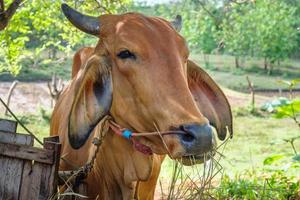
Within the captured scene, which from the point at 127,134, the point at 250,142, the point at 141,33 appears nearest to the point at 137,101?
the point at 127,134

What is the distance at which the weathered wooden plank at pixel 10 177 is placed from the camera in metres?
3.10

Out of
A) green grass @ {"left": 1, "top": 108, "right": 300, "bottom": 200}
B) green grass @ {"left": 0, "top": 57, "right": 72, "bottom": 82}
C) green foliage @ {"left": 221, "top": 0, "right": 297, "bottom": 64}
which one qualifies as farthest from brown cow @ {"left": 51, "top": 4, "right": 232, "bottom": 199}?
green foliage @ {"left": 221, "top": 0, "right": 297, "bottom": 64}

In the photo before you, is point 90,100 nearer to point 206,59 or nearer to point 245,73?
point 245,73

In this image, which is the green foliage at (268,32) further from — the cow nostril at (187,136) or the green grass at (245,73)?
the cow nostril at (187,136)

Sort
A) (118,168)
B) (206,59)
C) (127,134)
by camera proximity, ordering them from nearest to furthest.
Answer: (127,134), (118,168), (206,59)

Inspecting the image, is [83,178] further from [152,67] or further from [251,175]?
[251,175]

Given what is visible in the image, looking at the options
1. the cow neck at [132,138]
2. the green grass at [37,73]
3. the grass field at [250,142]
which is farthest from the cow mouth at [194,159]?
the green grass at [37,73]

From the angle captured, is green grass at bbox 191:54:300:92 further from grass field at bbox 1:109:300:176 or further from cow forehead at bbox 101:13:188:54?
cow forehead at bbox 101:13:188:54

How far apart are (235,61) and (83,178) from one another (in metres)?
36.4

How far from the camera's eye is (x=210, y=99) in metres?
3.40

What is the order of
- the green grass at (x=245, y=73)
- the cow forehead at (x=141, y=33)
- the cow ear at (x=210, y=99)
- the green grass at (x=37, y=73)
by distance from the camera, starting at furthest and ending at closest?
the green grass at (x=245, y=73), the green grass at (x=37, y=73), the cow ear at (x=210, y=99), the cow forehead at (x=141, y=33)

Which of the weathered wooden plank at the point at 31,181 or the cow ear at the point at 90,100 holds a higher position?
the cow ear at the point at 90,100

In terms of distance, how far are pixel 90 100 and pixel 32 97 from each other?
21.9 m

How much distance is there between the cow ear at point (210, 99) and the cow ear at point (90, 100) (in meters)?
0.58
